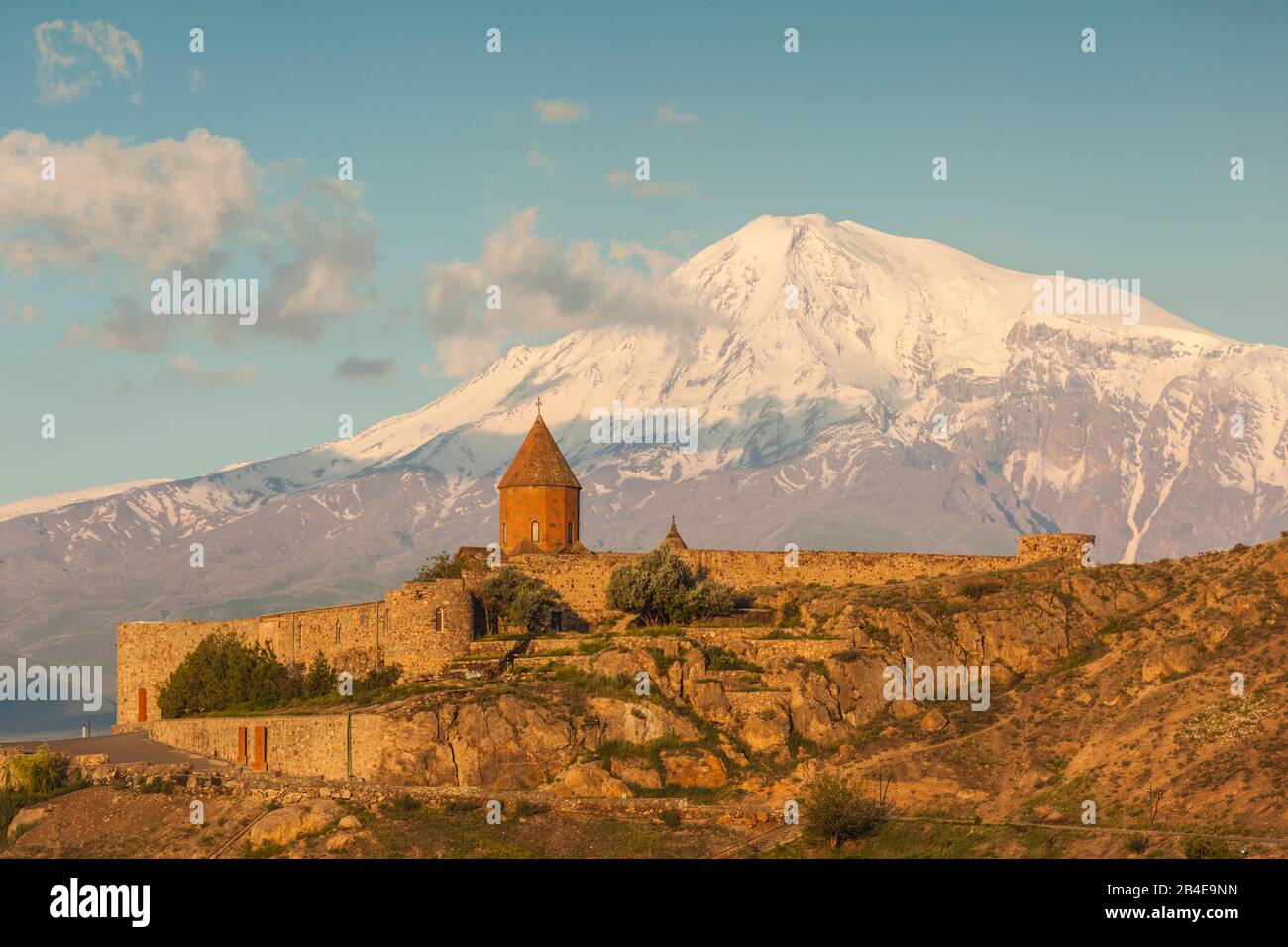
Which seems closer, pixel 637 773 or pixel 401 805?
pixel 401 805

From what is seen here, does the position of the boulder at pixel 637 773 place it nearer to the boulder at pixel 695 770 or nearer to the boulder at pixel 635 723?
the boulder at pixel 695 770

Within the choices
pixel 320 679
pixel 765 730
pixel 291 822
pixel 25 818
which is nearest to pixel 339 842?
pixel 291 822

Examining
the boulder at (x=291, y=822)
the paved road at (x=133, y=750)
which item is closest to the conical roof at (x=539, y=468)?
the paved road at (x=133, y=750)

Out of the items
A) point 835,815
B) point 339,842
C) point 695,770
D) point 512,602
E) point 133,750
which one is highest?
point 512,602

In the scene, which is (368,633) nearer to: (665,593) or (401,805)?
(665,593)

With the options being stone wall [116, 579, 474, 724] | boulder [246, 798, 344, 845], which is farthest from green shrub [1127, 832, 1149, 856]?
stone wall [116, 579, 474, 724]

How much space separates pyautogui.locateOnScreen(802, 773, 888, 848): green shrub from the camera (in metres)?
54.4

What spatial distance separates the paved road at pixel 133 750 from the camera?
66438 mm

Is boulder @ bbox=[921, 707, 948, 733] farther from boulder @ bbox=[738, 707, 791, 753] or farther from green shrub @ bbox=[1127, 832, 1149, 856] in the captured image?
green shrub @ bbox=[1127, 832, 1149, 856]

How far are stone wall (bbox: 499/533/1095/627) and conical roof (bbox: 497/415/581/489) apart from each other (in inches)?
256

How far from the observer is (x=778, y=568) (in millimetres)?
73875

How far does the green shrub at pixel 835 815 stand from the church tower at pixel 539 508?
25.7m

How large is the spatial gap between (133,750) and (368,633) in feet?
31.1
